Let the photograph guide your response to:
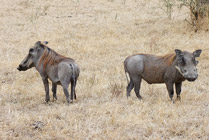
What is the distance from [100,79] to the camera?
7871mm

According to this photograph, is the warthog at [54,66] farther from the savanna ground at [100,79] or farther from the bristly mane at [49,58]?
the savanna ground at [100,79]

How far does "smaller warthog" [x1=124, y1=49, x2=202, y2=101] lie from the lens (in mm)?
5535

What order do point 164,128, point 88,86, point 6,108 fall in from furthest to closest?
point 88,86
point 6,108
point 164,128

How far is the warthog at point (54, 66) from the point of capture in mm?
5953

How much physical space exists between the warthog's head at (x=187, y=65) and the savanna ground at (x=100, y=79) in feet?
1.81

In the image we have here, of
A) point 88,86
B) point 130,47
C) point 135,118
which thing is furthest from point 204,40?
point 135,118

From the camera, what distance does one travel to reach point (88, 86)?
730cm

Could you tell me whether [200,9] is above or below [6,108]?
above

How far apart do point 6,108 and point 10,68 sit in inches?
129

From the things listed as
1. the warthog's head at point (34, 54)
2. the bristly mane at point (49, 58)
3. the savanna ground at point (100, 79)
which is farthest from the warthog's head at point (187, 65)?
the warthog's head at point (34, 54)

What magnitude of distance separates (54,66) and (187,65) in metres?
2.34

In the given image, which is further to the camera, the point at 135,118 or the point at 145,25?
the point at 145,25

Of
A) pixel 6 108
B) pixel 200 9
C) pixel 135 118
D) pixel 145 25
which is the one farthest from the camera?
pixel 145 25

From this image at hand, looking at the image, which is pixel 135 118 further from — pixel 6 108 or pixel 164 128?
pixel 6 108
